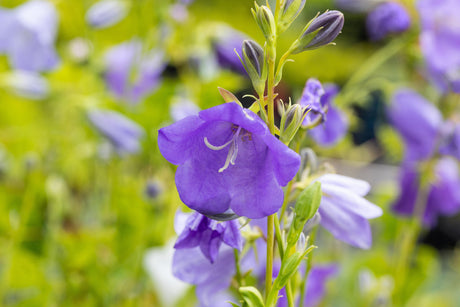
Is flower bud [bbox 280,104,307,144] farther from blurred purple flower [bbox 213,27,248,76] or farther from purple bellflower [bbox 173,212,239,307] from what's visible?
blurred purple flower [bbox 213,27,248,76]

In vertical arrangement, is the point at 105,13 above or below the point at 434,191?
above

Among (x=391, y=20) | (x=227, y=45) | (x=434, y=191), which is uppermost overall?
(x=391, y=20)

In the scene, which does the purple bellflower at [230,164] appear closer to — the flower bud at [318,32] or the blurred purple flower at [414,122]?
the flower bud at [318,32]

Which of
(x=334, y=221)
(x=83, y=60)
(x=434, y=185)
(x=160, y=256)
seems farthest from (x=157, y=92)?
(x=334, y=221)

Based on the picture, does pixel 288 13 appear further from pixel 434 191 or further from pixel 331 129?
pixel 434 191

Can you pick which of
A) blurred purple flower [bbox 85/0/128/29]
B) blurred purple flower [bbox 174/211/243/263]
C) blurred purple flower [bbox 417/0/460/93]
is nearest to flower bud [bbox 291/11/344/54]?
blurred purple flower [bbox 174/211/243/263]

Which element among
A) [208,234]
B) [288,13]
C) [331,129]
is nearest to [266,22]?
[288,13]

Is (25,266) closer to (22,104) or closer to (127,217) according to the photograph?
(127,217)
